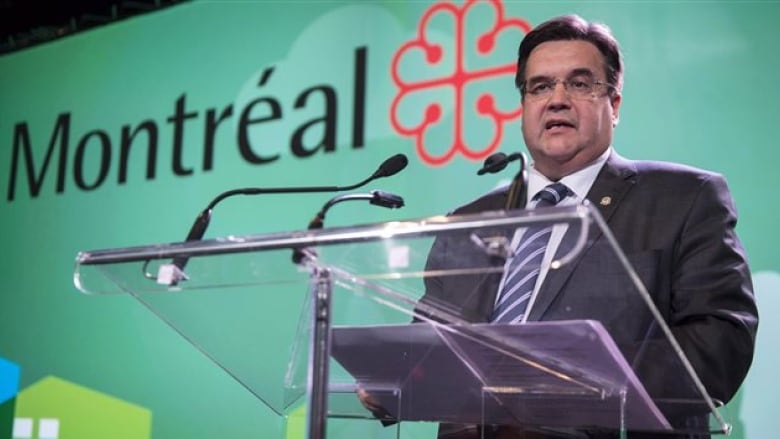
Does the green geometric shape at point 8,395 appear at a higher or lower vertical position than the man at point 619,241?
lower

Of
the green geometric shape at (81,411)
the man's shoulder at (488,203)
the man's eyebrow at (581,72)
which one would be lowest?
the green geometric shape at (81,411)

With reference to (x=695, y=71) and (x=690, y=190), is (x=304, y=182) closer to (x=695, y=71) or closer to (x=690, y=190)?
(x=695, y=71)

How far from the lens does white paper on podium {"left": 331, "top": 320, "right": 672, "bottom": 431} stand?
5.09 feet

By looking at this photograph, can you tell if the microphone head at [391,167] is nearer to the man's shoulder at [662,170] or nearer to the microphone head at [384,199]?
the microphone head at [384,199]

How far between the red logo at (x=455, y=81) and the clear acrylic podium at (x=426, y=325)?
1705mm

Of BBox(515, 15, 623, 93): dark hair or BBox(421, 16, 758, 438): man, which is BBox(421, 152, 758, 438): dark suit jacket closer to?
BBox(421, 16, 758, 438): man

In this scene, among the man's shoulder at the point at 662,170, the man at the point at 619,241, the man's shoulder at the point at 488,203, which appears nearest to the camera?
the man at the point at 619,241

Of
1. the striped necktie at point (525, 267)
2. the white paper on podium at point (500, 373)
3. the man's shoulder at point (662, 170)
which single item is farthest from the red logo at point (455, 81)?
the white paper on podium at point (500, 373)

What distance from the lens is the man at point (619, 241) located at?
5.29 feet

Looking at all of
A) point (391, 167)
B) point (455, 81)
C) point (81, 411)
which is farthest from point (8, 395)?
point (391, 167)

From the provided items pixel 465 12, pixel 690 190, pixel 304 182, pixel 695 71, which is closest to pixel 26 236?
pixel 304 182

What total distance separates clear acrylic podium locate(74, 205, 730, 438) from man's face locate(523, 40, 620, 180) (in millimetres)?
664

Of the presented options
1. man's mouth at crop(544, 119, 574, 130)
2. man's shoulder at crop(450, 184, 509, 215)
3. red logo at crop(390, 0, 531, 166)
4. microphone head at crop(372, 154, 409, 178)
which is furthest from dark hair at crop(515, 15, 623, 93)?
red logo at crop(390, 0, 531, 166)

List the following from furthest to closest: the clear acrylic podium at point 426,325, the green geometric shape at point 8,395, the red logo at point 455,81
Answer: the green geometric shape at point 8,395 < the red logo at point 455,81 < the clear acrylic podium at point 426,325
